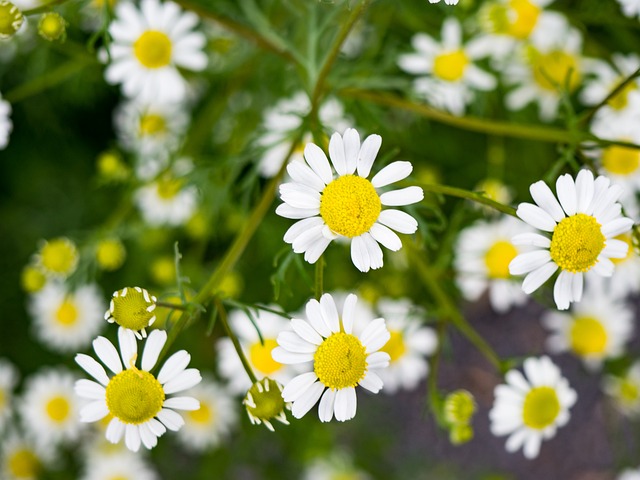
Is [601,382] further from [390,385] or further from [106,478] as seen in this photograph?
[106,478]

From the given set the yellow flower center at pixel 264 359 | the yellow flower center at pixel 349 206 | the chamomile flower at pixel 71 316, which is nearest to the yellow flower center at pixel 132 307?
the yellow flower center at pixel 349 206

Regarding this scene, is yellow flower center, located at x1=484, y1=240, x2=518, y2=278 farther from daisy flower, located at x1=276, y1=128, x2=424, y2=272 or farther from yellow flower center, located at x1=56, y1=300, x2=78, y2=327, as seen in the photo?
yellow flower center, located at x1=56, y1=300, x2=78, y2=327

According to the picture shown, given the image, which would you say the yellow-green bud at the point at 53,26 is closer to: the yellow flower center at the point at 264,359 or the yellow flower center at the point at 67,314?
the yellow flower center at the point at 264,359

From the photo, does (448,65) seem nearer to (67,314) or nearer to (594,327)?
(594,327)

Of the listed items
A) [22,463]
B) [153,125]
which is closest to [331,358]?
[153,125]

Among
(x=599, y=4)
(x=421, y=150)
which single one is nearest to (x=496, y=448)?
(x=421, y=150)

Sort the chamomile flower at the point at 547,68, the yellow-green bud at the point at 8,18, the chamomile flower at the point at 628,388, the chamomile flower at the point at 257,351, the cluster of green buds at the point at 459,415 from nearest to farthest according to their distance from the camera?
the yellow-green bud at the point at 8,18, the cluster of green buds at the point at 459,415, the chamomile flower at the point at 257,351, the chamomile flower at the point at 547,68, the chamomile flower at the point at 628,388
